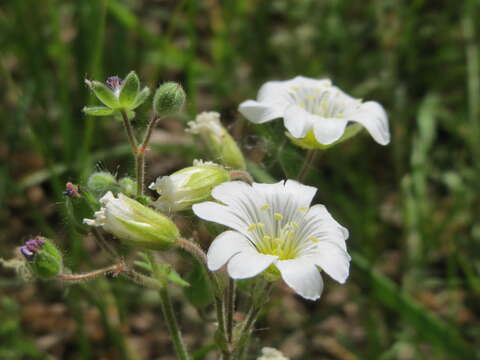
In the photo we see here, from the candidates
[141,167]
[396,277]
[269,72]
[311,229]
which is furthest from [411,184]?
[141,167]

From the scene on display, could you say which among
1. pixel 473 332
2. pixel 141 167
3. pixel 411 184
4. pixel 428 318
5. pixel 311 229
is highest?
pixel 141 167

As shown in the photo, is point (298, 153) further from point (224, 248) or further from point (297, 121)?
point (224, 248)

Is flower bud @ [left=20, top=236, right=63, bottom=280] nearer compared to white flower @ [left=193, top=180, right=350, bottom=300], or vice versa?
white flower @ [left=193, top=180, right=350, bottom=300]

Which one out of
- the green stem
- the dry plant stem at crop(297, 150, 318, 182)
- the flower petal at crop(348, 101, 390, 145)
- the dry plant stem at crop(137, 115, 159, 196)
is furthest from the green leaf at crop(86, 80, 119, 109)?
the flower petal at crop(348, 101, 390, 145)

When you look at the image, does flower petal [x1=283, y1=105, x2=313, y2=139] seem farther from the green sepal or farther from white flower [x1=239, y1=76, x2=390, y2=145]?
the green sepal

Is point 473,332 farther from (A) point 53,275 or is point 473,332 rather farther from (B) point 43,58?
(B) point 43,58

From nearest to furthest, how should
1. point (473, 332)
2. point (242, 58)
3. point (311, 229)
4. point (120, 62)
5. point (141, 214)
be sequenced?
point (141, 214) < point (311, 229) < point (473, 332) < point (120, 62) < point (242, 58)

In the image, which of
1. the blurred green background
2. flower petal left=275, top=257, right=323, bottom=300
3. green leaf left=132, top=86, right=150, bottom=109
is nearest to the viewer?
flower petal left=275, top=257, right=323, bottom=300
